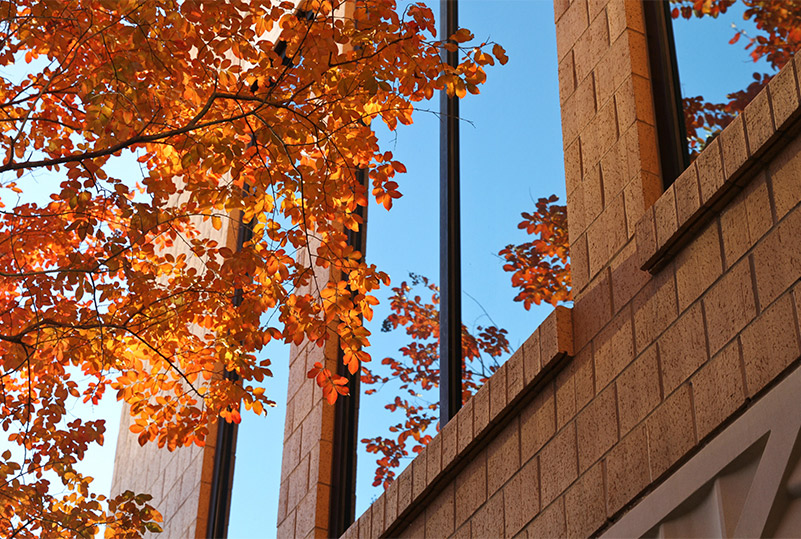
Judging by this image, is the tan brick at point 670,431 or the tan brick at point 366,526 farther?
the tan brick at point 366,526

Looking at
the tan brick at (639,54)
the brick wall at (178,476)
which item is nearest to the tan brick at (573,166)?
the tan brick at (639,54)

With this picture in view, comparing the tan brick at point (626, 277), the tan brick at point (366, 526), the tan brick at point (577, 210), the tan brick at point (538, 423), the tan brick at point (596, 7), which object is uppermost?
the tan brick at point (596, 7)

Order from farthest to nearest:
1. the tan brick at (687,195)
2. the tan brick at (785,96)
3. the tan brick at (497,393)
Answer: the tan brick at (497,393), the tan brick at (687,195), the tan brick at (785,96)

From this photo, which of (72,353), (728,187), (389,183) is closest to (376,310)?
(389,183)

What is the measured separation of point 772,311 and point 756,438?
457mm

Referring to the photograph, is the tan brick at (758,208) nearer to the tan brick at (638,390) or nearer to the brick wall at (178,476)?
the tan brick at (638,390)

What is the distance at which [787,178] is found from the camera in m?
3.45

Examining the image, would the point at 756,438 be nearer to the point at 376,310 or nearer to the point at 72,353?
the point at 376,310

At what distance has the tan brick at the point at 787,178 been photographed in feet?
11.1

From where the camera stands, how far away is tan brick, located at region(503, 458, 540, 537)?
14.7 feet

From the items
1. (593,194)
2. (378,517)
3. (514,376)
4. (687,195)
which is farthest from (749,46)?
(378,517)

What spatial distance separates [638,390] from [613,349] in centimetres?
31

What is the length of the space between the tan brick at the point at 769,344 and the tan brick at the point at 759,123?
615mm

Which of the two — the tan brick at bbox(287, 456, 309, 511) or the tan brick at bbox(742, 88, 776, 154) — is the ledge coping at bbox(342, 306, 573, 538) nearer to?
the tan brick at bbox(287, 456, 309, 511)
